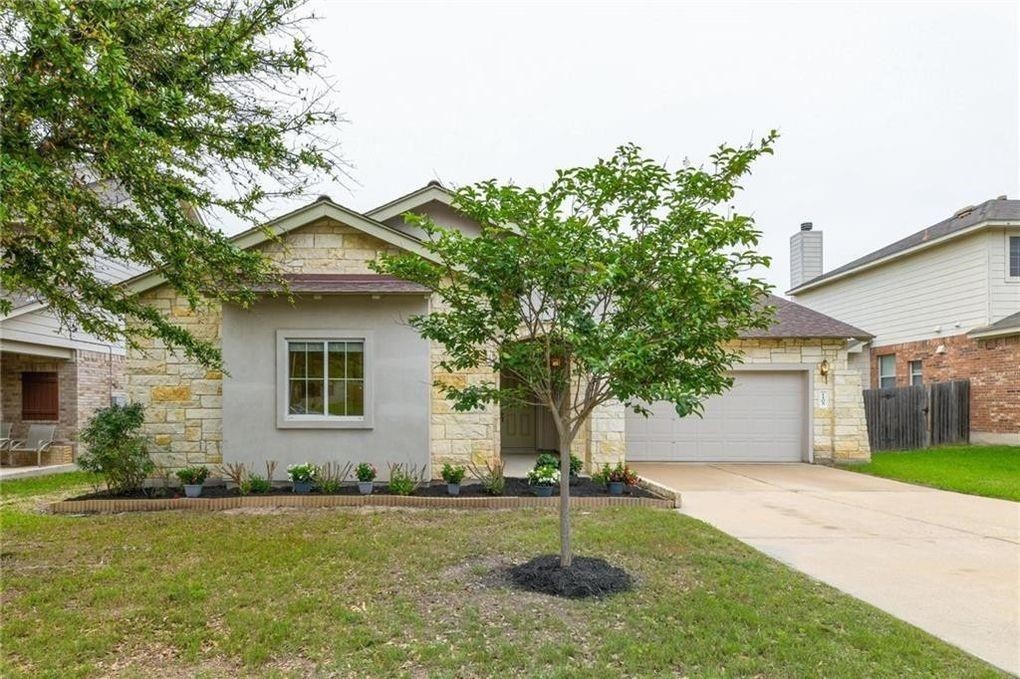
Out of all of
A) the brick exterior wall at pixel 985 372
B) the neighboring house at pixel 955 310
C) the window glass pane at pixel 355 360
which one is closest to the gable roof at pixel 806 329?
the brick exterior wall at pixel 985 372

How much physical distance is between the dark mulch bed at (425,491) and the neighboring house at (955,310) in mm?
11127

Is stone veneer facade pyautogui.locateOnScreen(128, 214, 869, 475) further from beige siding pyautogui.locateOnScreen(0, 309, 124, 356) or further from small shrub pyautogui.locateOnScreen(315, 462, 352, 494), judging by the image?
beige siding pyautogui.locateOnScreen(0, 309, 124, 356)

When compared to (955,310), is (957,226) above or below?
above

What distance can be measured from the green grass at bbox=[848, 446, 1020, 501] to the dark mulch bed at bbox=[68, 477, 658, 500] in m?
5.67

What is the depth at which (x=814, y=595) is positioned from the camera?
4883 mm

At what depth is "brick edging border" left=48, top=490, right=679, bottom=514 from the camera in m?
8.36

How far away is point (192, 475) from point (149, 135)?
5692 mm

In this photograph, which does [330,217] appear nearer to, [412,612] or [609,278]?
[609,278]

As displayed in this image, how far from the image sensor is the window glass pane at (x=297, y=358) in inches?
376

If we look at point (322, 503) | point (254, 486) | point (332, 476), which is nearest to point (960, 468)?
point (332, 476)

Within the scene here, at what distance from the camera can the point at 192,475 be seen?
8984 mm

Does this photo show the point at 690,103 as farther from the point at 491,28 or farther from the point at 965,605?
the point at 965,605

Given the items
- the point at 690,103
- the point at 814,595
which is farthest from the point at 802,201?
the point at 814,595

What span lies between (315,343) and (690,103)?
1597 centimetres
